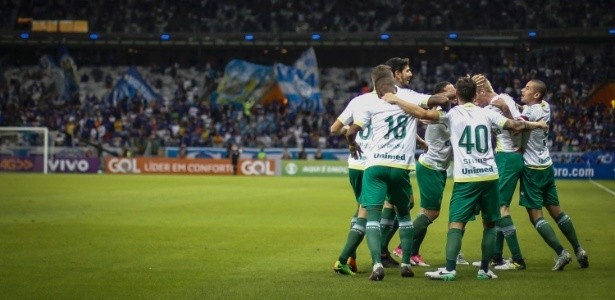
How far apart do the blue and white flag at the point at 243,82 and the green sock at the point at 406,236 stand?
49190mm

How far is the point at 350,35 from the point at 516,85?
11.6 meters

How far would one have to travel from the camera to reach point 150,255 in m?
13.3

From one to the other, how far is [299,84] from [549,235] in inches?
1867

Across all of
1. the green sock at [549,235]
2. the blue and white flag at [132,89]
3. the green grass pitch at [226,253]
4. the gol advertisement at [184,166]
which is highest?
the blue and white flag at [132,89]

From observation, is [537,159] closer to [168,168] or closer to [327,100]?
[168,168]

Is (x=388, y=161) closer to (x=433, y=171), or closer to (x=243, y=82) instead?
(x=433, y=171)

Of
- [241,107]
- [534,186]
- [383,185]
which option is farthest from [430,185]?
[241,107]

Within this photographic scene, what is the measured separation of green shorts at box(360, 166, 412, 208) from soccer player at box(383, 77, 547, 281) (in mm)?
617

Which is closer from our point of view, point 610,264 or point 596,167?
point 610,264

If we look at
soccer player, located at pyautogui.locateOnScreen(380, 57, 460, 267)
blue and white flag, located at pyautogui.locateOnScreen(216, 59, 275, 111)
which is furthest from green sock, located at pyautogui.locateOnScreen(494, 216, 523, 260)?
blue and white flag, located at pyautogui.locateOnScreen(216, 59, 275, 111)

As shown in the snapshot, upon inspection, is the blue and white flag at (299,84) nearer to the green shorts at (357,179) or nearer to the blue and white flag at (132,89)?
the blue and white flag at (132,89)

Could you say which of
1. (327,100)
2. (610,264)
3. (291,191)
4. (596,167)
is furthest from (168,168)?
(610,264)

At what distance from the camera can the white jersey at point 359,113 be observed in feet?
36.7

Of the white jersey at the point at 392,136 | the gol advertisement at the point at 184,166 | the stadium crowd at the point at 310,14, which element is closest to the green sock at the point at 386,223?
the white jersey at the point at 392,136
